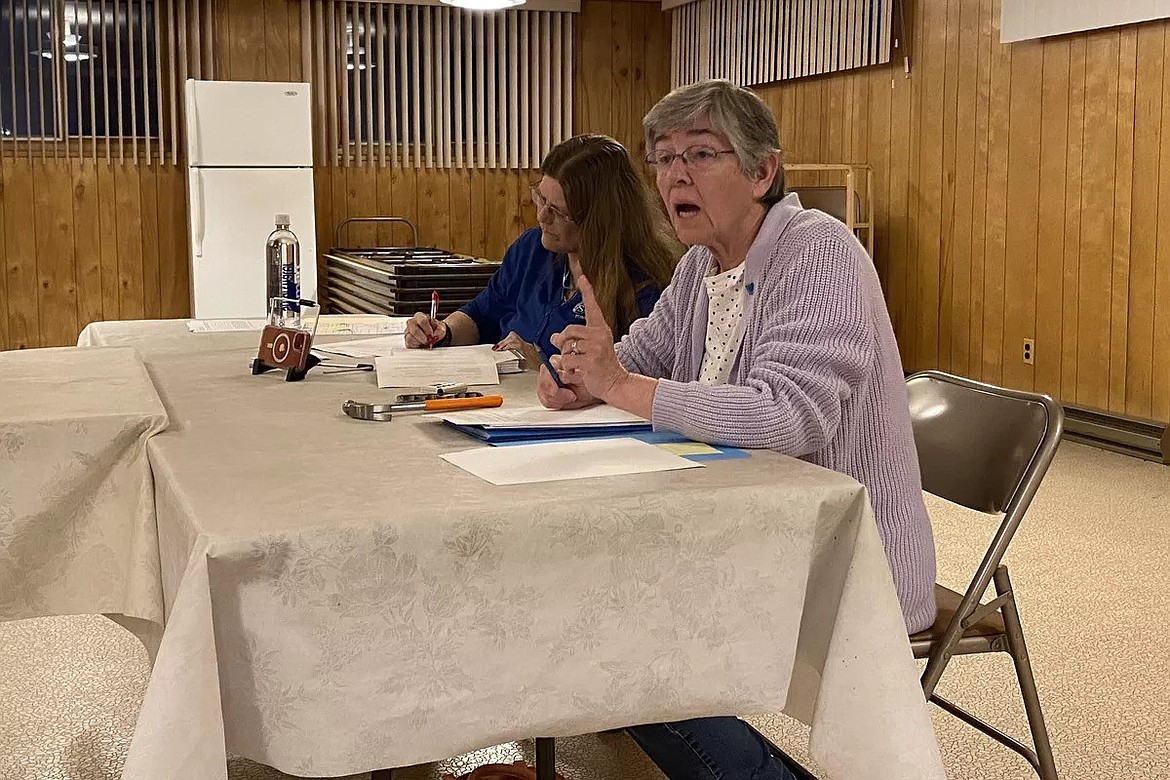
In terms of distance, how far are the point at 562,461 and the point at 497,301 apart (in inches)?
69.9

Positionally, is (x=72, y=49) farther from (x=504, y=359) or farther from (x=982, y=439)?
(x=982, y=439)

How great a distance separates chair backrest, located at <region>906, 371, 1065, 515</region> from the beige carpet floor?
0.65m

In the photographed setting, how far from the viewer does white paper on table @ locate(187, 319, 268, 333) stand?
126 inches

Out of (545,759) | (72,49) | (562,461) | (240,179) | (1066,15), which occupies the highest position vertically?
(72,49)

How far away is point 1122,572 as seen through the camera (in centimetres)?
370

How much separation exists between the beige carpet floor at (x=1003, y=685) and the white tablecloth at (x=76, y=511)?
831 mm

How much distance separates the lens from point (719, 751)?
173 cm

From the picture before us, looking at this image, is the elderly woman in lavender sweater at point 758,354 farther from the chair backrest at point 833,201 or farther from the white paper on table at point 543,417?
the chair backrest at point 833,201

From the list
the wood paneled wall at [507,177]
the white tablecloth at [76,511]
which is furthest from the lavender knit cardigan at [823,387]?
the wood paneled wall at [507,177]

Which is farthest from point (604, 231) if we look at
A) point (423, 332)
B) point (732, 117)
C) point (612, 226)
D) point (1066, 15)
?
point (1066, 15)

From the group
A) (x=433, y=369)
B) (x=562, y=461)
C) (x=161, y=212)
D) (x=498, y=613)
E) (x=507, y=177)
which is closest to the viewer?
(x=498, y=613)

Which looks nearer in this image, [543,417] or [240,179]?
[543,417]

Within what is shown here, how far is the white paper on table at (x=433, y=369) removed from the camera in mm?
2264

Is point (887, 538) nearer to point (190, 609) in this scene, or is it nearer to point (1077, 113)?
point (190, 609)
